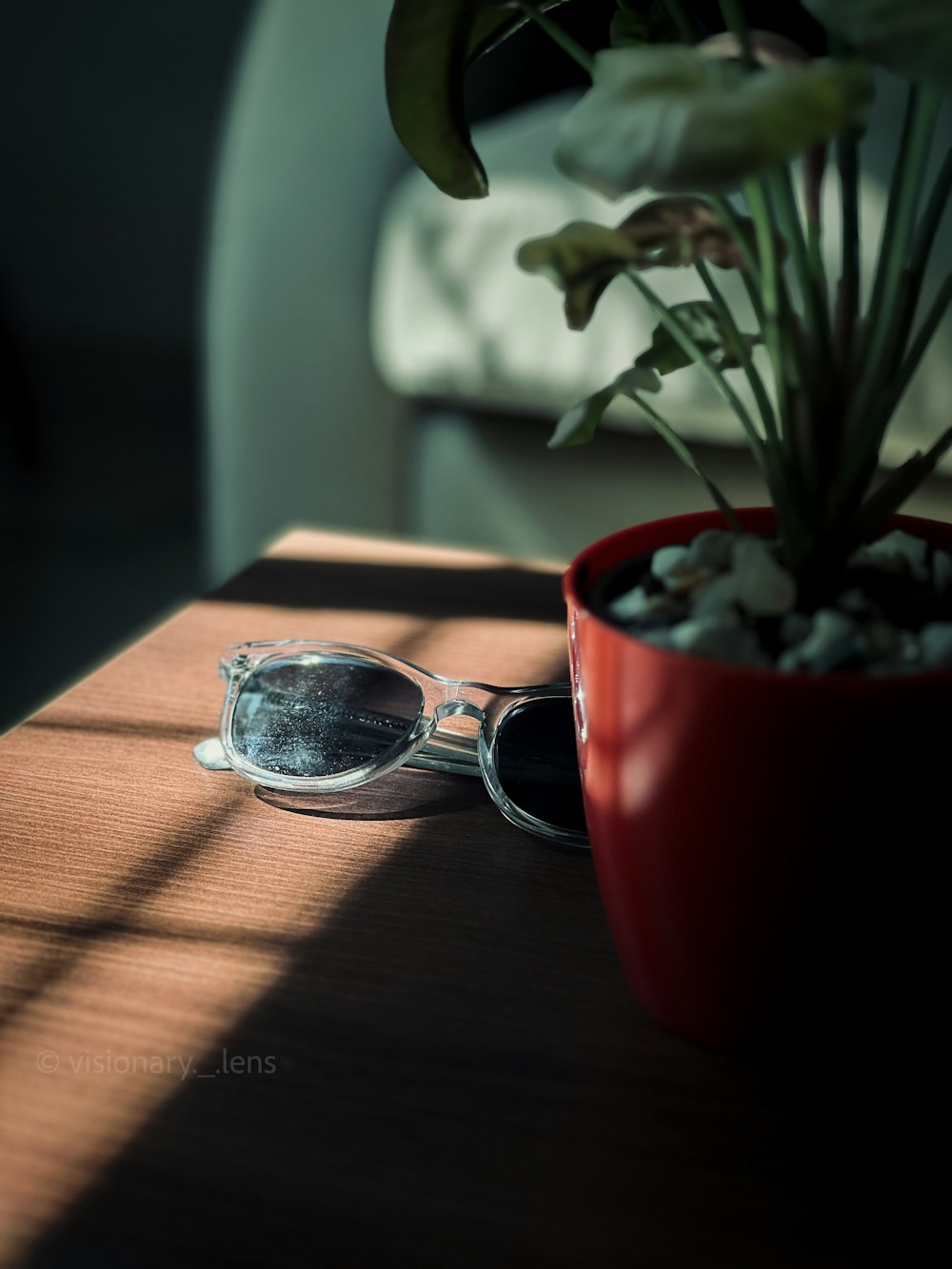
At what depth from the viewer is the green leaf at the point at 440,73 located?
0.26 meters

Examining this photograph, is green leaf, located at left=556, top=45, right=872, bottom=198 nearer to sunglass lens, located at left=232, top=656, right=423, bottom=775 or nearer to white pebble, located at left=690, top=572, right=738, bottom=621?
white pebble, located at left=690, top=572, right=738, bottom=621

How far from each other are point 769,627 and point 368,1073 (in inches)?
5.2

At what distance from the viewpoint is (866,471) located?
0.25 meters

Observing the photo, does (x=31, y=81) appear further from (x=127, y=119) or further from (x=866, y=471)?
(x=866, y=471)

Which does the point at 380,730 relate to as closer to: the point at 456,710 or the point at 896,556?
the point at 456,710

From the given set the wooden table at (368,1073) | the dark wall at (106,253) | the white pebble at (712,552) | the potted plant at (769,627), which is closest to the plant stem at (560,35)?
the potted plant at (769,627)

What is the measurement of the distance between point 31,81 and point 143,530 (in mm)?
846

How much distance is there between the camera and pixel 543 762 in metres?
0.37

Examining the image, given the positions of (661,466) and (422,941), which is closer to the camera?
(422,941)

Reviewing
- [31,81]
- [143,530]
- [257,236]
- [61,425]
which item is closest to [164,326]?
[61,425]

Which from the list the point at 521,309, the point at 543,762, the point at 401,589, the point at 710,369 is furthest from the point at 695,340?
the point at 521,309

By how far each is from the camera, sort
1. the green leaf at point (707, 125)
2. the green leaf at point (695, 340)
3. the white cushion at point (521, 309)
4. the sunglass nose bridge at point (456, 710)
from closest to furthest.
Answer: the green leaf at point (707, 125), the green leaf at point (695, 340), the sunglass nose bridge at point (456, 710), the white cushion at point (521, 309)

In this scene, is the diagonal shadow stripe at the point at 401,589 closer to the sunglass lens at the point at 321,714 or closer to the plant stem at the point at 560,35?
the sunglass lens at the point at 321,714

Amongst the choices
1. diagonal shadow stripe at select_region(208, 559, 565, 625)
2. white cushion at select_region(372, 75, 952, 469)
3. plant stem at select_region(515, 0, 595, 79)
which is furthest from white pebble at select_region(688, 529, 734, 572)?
white cushion at select_region(372, 75, 952, 469)
